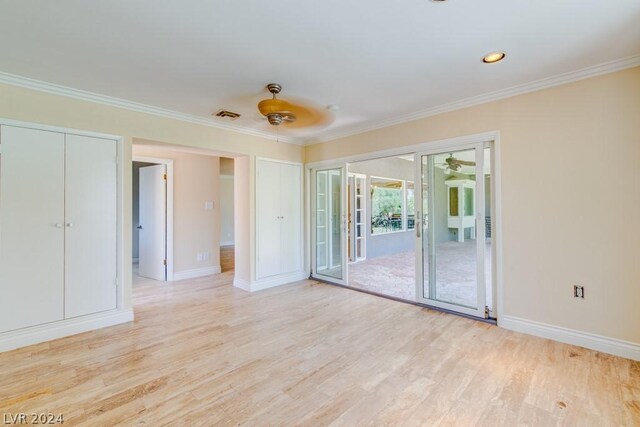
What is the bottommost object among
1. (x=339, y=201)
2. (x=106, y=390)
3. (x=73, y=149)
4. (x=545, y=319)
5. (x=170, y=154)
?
(x=106, y=390)

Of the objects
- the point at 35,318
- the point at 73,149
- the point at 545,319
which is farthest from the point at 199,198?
the point at 545,319

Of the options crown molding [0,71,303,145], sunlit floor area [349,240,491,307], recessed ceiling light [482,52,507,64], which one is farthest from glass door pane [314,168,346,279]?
recessed ceiling light [482,52,507,64]

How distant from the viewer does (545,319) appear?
279cm

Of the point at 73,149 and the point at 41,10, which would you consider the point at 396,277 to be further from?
the point at 41,10

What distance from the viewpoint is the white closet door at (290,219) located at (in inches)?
193

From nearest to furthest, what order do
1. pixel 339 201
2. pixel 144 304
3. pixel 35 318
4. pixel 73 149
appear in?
1. pixel 35 318
2. pixel 73 149
3. pixel 144 304
4. pixel 339 201

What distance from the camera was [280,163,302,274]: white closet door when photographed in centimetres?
490

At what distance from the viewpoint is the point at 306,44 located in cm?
217

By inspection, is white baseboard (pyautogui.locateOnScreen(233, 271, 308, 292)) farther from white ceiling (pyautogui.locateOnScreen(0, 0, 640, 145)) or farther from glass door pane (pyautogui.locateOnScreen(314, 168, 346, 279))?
white ceiling (pyautogui.locateOnScreen(0, 0, 640, 145))

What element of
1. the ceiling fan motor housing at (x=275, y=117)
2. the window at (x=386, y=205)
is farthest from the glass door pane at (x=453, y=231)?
the window at (x=386, y=205)

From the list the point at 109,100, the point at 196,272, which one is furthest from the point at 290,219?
the point at 109,100

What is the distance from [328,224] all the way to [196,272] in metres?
2.67

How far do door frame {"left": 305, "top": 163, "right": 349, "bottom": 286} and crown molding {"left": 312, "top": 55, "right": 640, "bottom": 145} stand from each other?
0.69 metres

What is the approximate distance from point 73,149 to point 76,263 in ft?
3.88
